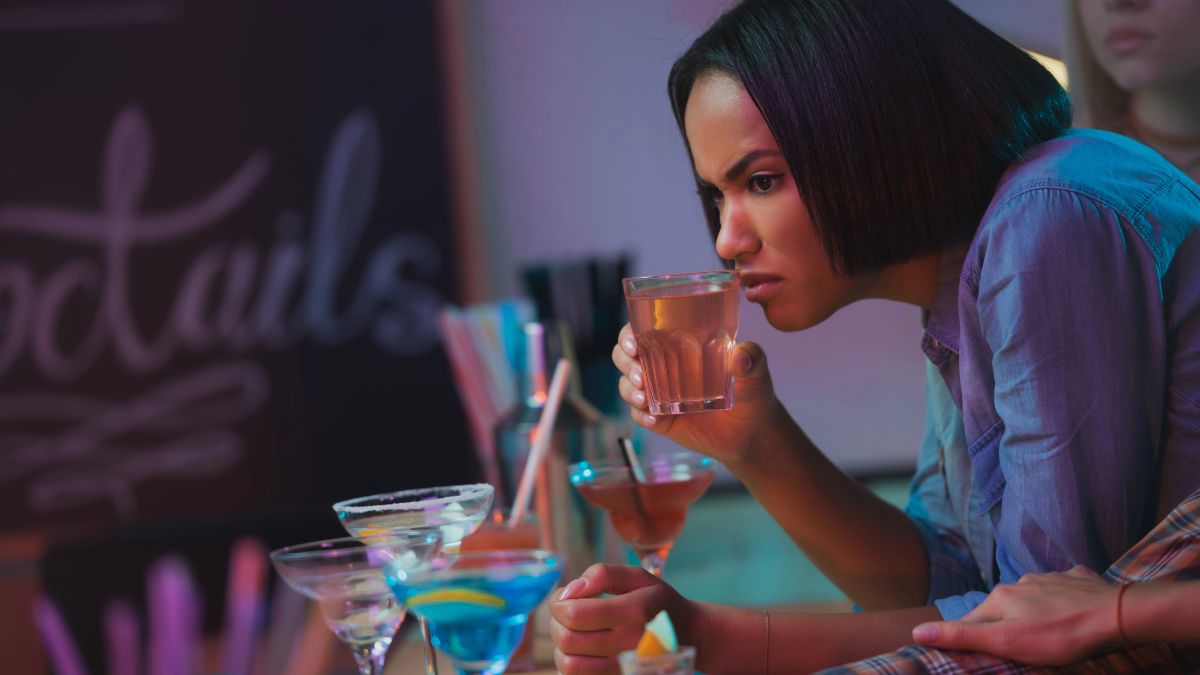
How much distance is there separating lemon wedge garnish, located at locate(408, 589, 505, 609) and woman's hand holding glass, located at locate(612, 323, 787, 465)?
700mm

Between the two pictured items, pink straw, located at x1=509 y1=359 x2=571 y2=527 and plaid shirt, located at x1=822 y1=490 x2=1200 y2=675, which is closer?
plaid shirt, located at x1=822 y1=490 x2=1200 y2=675

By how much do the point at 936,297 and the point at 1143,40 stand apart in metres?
1.14

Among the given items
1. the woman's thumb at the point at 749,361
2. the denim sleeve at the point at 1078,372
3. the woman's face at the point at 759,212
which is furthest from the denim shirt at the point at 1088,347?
the woman's thumb at the point at 749,361

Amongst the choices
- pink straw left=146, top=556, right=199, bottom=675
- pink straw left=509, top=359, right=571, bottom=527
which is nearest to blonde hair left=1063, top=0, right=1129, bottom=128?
pink straw left=509, top=359, right=571, bottom=527

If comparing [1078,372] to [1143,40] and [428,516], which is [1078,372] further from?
[1143,40]

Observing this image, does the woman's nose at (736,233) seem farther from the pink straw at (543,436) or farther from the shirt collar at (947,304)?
the pink straw at (543,436)

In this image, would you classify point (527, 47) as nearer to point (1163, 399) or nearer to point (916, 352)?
point (916, 352)

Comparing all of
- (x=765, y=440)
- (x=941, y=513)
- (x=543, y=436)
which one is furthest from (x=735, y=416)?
(x=941, y=513)

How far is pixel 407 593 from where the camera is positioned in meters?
0.99

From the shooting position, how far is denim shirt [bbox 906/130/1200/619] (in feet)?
4.28

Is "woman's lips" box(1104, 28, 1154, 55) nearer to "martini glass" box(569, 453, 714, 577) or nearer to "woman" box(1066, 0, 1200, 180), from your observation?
"woman" box(1066, 0, 1200, 180)

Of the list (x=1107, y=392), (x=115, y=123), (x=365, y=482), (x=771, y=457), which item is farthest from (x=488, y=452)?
(x=115, y=123)

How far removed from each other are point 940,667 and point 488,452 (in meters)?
1.21

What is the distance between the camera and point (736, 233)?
1.58 m
